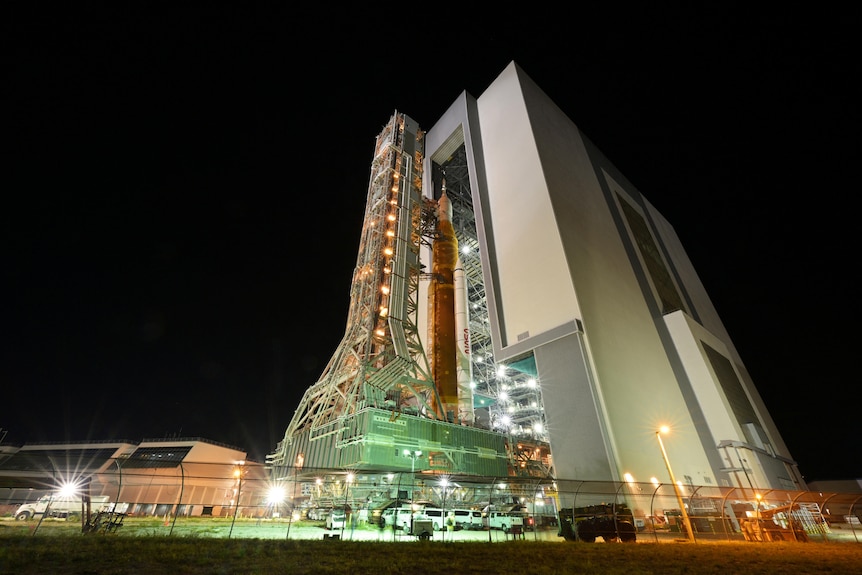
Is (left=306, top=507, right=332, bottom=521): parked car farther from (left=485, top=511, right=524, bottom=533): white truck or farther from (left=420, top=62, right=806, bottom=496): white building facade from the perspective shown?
(left=420, top=62, right=806, bottom=496): white building facade

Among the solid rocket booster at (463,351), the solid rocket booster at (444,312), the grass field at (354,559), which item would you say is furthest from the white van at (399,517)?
the solid rocket booster at (463,351)

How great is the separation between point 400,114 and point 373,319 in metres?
25.9

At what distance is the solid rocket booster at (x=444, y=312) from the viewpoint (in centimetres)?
3228

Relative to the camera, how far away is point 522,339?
2730cm

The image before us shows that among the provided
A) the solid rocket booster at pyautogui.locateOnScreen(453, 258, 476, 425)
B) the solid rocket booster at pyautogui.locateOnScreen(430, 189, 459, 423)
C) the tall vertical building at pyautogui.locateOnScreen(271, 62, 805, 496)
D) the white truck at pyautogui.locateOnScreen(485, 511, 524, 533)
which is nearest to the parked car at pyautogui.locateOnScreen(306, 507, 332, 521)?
the tall vertical building at pyautogui.locateOnScreen(271, 62, 805, 496)

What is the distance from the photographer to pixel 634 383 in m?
25.8

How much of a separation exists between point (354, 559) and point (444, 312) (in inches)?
1151

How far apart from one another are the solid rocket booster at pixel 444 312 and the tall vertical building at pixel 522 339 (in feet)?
0.49

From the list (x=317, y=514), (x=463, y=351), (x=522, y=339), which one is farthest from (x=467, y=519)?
(x=463, y=351)

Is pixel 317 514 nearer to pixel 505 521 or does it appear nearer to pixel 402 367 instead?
pixel 402 367

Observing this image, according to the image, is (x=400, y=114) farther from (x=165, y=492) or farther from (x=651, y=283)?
(x=165, y=492)

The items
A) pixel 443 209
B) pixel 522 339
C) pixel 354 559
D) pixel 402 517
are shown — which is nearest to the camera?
pixel 354 559

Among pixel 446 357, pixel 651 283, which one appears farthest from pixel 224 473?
pixel 651 283

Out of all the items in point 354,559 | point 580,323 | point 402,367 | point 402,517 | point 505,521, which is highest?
point 580,323
